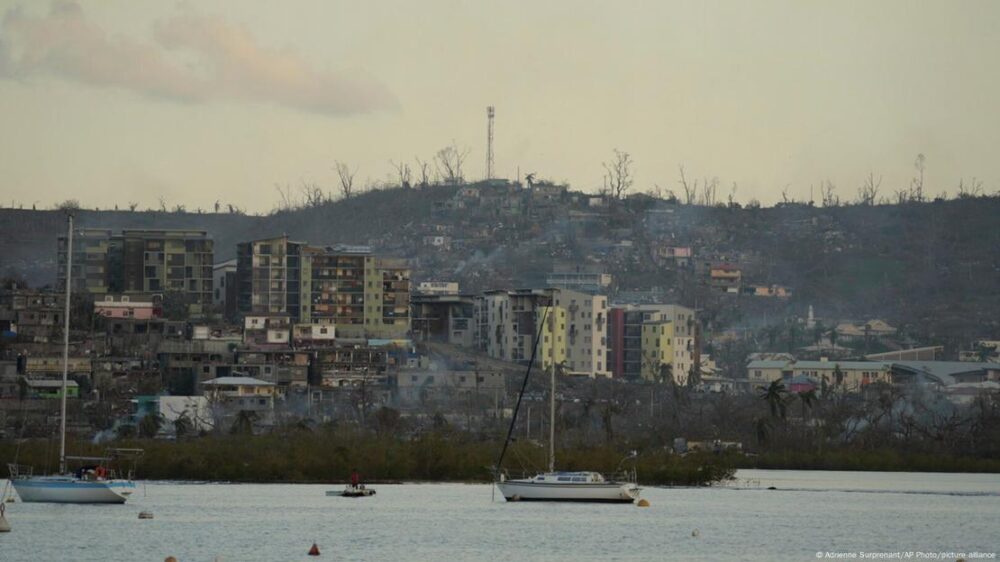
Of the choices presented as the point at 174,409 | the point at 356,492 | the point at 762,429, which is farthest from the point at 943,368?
the point at 356,492

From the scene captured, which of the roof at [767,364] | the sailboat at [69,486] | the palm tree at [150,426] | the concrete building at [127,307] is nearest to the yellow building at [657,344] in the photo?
the roof at [767,364]

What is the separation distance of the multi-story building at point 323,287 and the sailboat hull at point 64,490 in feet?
289

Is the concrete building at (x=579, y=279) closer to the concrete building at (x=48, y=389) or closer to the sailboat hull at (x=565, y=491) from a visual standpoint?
the concrete building at (x=48, y=389)

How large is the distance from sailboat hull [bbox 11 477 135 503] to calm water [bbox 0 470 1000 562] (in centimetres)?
41

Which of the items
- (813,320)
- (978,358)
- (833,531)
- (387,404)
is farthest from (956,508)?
(813,320)

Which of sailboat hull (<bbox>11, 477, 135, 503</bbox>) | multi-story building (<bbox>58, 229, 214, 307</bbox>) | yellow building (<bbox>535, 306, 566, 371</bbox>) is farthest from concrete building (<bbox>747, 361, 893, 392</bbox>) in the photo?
sailboat hull (<bbox>11, 477, 135, 503</bbox>)

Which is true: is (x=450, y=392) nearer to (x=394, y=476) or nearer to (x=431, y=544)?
(x=394, y=476)

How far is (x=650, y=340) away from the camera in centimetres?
16038

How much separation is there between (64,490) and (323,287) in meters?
92.5

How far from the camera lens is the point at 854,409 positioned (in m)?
117

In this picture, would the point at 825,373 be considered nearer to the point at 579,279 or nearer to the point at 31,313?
the point at 579,279

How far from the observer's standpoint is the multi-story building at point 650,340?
159750 mm

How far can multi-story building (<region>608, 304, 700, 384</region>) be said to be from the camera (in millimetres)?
159750

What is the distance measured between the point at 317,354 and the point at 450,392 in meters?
12.1
